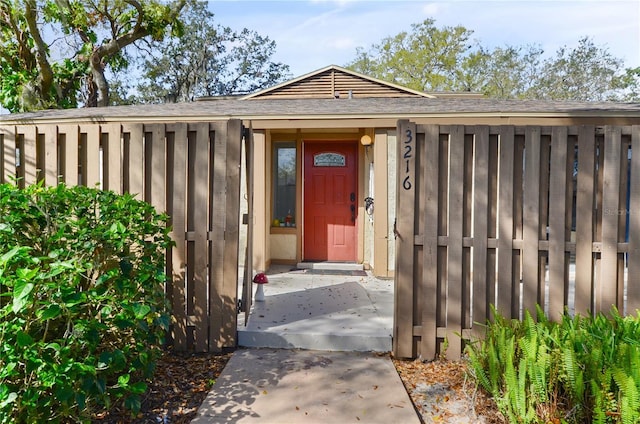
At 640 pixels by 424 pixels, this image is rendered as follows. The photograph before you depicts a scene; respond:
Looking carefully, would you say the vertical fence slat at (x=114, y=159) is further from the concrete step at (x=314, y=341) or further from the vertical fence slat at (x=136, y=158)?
the concrete step at (x=314, y=341)

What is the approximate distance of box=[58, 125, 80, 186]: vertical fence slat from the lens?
3.55 metres

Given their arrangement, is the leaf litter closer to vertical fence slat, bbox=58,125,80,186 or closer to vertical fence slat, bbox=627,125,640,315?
vertical fence slat, bbox=627,125,640,315

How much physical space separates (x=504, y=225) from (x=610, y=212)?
33.6 inches

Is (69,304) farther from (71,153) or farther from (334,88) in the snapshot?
(334,88)

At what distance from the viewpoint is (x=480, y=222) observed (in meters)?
3.22

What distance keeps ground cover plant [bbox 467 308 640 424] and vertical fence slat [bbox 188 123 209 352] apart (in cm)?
221

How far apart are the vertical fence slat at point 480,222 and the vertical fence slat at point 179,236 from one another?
2.50 metres

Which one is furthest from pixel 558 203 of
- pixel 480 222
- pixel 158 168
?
pixel 158 168

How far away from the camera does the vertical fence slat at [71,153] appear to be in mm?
3551

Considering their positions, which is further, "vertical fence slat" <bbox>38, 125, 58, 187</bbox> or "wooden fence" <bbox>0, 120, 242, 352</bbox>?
"vertical fence slat" <bbox>38, 125, 58, 187</bbox>

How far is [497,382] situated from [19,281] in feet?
8.69

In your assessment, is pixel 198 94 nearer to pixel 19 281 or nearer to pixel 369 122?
pixel 369 122

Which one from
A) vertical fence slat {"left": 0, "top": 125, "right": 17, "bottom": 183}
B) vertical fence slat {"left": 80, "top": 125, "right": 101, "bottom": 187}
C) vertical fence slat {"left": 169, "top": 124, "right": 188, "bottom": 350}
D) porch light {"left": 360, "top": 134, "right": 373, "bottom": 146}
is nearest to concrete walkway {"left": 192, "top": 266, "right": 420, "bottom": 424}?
vertical fence slat {"left": 169, "top": 124, "right": 188, "bottom": 350}

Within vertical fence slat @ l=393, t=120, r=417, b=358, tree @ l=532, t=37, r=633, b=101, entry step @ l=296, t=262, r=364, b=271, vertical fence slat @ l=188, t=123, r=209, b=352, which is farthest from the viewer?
tree @ l=532, t=37, r=633, b=101
